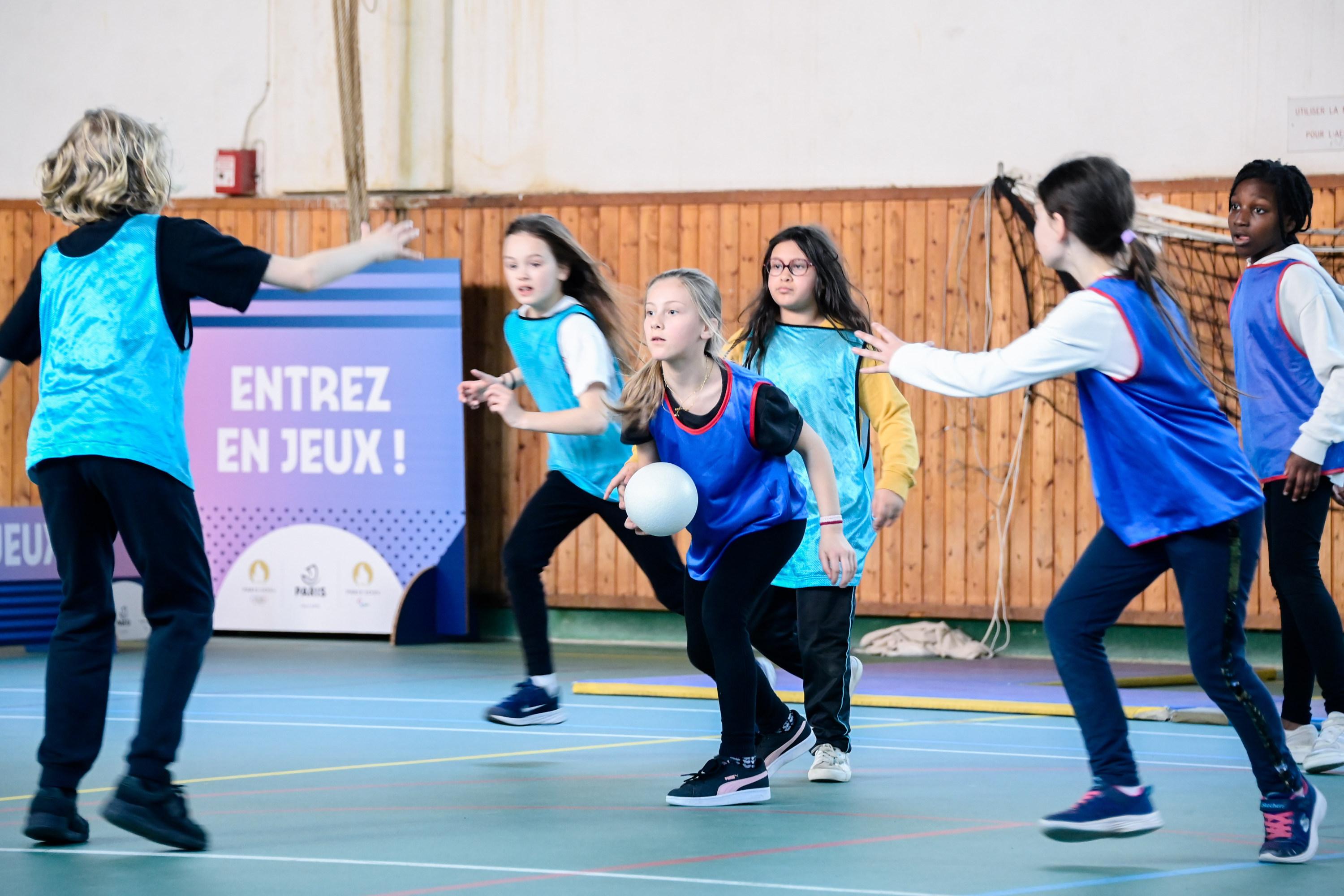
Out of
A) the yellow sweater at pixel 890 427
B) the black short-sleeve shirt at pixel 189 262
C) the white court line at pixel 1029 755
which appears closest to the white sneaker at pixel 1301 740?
the white court line at pixel 1029 755

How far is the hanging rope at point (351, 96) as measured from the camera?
10.8m

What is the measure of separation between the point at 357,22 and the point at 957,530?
16.1ft

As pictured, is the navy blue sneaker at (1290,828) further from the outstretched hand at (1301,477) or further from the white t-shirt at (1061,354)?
the outstretched hand at (1301,477)

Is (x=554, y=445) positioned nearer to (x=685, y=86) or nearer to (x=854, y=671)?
(x=854, y=671)

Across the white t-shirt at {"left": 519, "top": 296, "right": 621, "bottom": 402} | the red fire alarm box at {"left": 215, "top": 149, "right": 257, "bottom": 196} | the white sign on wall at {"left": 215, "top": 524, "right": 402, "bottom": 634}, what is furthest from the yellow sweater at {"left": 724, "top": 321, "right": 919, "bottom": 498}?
the red fire alarm box at {"left": 215, "top": 149, "right": 257, "bottom": 196}

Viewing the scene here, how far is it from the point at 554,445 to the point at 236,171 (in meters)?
6.28

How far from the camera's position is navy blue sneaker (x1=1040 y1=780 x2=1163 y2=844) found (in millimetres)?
3762

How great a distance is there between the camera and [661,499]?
458 cm

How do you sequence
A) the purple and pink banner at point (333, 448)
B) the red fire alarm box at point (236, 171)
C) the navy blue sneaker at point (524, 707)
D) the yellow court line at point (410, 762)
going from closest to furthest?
the yellow court line at point (410, 762)
the navy blue sneaker at point (524, 707)
the purple and pink banner at point (333, 448)
the red fire alarm box at point (236, 171)

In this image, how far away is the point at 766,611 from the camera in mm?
5414

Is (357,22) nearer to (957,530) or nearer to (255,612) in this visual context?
(255,612)

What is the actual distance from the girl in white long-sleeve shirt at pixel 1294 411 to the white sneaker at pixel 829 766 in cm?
145

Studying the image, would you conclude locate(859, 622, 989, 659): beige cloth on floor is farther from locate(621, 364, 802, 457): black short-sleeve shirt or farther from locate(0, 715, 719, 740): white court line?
locate(621, 364, 802, 457): black short-sleeve shirt

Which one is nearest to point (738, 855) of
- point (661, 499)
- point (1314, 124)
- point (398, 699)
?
point (661, 499)
